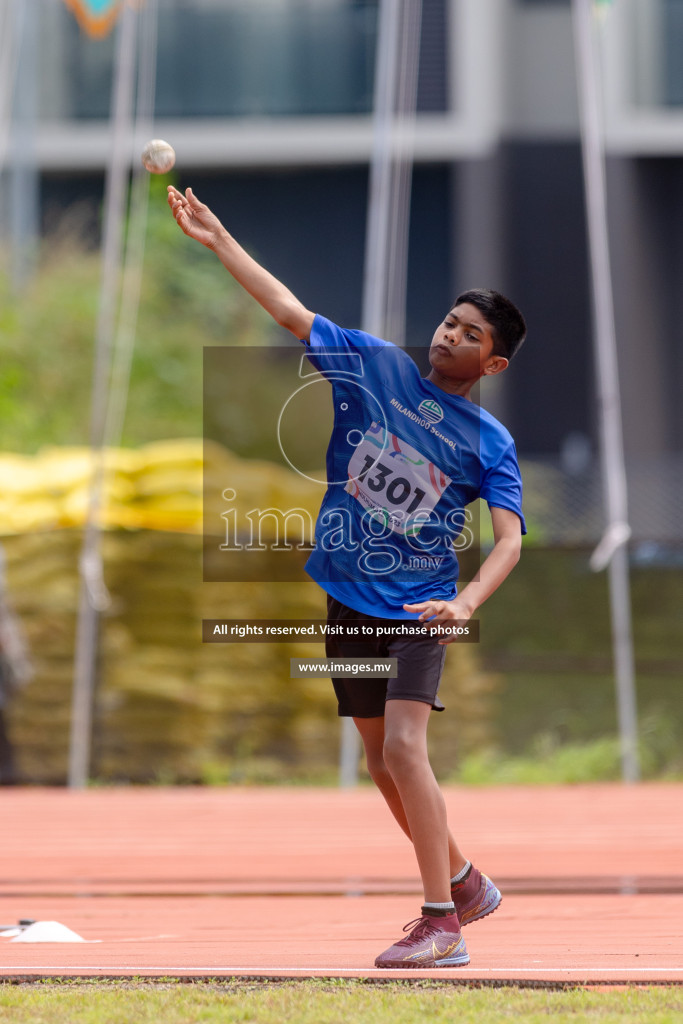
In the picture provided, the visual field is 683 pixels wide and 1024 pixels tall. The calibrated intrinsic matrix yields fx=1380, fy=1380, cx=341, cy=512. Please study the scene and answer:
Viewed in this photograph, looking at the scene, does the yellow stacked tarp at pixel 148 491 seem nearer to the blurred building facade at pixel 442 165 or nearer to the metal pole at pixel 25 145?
the metal pole at pixel 25 145

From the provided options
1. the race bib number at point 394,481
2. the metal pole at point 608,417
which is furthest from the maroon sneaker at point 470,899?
the metal pole at point 608,417

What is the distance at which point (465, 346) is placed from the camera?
10.2 ft

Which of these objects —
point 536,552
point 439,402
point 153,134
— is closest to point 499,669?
point 536,552

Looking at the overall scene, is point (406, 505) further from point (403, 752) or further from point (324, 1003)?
point (324, 1003)

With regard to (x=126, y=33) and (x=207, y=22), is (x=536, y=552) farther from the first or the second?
(x=207, y=22)

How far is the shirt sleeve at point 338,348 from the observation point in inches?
120

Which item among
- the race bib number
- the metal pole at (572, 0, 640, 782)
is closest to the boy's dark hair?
the race bib number

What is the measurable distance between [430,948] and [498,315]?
1.40m

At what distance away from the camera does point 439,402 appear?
314 cm

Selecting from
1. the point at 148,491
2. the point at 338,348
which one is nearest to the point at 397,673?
the point at 338,348

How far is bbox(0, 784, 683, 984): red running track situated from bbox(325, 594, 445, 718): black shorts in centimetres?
58

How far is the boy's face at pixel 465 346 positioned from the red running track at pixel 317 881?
1.32 metres

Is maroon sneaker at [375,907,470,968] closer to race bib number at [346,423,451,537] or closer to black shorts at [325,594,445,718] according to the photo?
black shorts at [325,594,445,718]

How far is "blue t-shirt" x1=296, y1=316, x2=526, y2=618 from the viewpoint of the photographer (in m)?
3.07
